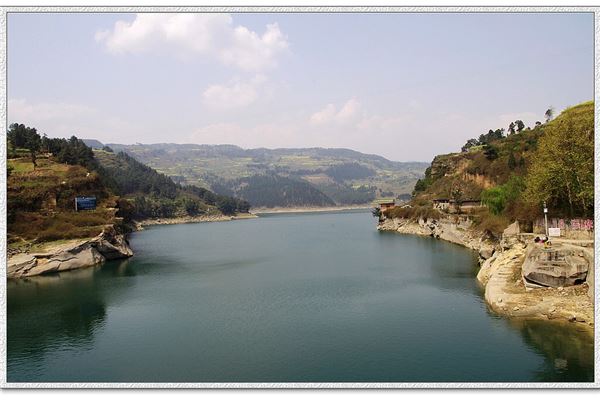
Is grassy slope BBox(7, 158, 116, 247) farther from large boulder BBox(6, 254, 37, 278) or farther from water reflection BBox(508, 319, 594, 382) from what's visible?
water reflection BBox(508, 319, 594, 382)

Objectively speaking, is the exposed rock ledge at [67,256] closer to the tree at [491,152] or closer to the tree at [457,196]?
the tree at [457,196]

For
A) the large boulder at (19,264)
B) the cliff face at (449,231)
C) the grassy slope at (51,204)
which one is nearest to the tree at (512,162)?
the cliff face at (449,231)

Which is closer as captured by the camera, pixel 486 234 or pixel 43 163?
pixel 486 234

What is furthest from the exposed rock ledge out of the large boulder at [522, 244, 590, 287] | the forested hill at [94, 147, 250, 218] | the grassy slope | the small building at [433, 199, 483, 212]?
the forested hill at [94, 147, 250, 218]

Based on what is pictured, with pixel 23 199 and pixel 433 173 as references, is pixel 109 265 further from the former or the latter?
pixel 433 173

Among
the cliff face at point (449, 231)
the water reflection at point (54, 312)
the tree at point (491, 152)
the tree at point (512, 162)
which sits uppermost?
the tree at point (491, 152)

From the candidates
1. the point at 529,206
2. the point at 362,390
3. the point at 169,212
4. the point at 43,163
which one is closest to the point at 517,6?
the point at 362,390

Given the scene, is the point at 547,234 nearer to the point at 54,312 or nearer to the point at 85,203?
the point at 54,312
